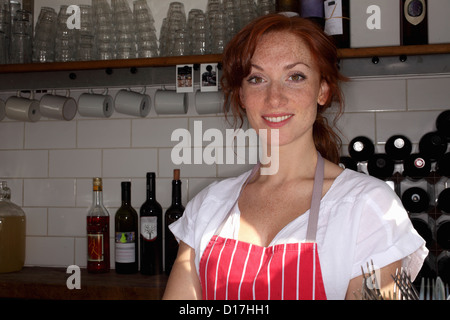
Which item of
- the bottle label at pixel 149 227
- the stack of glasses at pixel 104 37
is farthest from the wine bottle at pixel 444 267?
the stack of glasses at pixel 104 37

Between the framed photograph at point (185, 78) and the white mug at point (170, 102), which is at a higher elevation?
the framed photograph at point (185, 78)

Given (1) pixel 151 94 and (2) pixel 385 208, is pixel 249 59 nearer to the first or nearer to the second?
(2) pixel 385 208

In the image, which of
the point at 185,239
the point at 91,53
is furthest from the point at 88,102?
the point at 185,239

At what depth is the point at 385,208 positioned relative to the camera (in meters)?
1.06

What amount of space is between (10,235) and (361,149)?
145 centimetres

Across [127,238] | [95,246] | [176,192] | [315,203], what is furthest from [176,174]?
[315,203]

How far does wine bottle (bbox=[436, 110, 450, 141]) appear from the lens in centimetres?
186

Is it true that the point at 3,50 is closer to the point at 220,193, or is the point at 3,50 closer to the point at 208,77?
the point at 208,77

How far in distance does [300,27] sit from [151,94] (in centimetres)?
101

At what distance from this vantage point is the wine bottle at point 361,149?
1916 mm

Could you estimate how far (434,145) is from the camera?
1.85 metres

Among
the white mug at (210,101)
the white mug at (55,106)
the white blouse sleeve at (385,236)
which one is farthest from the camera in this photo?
the white mug at (55,106)

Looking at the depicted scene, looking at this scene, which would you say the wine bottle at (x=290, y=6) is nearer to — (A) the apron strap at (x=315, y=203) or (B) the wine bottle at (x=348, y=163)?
(B) the wine bottle at (x=348, y=163)

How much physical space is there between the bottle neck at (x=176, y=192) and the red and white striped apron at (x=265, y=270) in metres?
0.71
